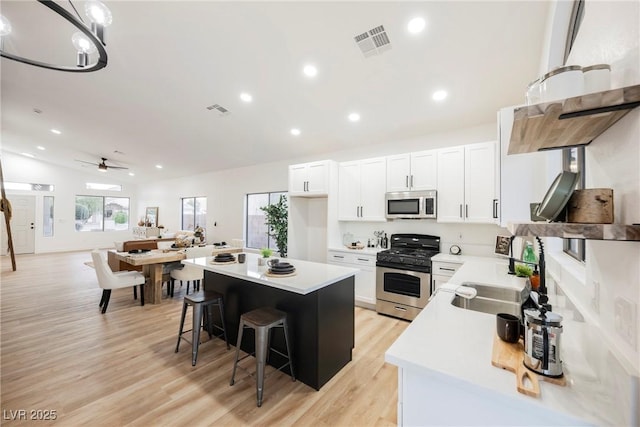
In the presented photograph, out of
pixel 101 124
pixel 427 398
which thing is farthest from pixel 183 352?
pixel 101 124

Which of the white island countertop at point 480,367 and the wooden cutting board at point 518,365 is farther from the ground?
the wooden cutting board at point 518,365

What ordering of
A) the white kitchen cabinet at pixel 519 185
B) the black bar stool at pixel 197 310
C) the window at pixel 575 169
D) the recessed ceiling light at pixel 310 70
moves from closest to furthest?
the window at pixel 575 169
the white kitchen cabinet at pixel 519 185
the black bar stool at pixel 197 310
the recessed ceiling light at pixel 310 70

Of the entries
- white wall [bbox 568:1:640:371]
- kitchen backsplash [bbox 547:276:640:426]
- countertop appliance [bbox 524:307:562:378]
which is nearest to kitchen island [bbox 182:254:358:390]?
countertop appliance [bbox 524:307:562:378]

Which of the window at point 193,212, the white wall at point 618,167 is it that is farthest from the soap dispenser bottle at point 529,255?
the window at point 193,212

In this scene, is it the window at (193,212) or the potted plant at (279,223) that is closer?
the potted plant at (279,223)

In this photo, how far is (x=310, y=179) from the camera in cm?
455

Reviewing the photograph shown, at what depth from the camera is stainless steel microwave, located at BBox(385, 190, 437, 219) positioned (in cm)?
359

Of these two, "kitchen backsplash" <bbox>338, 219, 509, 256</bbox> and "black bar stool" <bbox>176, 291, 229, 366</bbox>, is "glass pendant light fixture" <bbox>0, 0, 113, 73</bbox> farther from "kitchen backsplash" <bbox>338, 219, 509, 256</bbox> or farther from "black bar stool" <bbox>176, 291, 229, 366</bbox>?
"kitchen backsplash" <bbox>338, 219, 509, 256</bbox>

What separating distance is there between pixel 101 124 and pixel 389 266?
257 inches

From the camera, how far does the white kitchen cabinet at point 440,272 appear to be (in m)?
3.25

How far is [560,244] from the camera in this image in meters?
1.92

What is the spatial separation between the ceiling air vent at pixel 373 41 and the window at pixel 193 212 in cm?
723

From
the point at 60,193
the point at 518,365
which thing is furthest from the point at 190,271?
the point at 60,193

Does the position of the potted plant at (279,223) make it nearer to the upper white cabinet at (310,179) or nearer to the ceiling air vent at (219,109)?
the upper white cabinet at (310,179)
